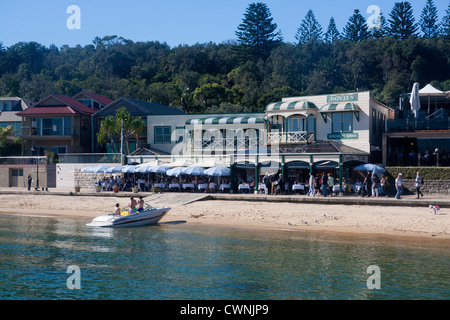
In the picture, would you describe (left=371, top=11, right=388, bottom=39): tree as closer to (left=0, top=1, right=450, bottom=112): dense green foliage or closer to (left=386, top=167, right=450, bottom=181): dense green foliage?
(left=0, top=1, right=450, bottom=112): dense green foliage

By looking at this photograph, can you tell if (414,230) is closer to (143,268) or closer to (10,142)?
(143,268)

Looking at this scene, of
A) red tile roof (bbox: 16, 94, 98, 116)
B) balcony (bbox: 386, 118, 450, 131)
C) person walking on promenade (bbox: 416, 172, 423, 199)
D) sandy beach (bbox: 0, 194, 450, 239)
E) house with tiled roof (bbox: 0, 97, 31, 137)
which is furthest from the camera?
house with tiled roof (bbox: 0, 97, 31, 137)

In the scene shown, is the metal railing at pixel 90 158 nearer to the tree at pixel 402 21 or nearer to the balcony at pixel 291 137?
the balcony at pixel 291 137

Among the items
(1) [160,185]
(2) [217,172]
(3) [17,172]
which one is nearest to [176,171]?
(1) [160,185]

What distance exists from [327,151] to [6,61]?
361 ft

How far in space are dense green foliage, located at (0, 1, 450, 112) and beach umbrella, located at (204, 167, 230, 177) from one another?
29.8 metres

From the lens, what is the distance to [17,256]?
21.6 m

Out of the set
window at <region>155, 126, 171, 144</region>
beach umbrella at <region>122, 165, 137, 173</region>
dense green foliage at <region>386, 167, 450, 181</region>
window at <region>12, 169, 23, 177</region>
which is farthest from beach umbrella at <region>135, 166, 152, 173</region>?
dense green foliage at <region>386, 167, 450, 181</region>

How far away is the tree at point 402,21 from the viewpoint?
95250 mm

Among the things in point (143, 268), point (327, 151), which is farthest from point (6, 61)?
point (143, 268)

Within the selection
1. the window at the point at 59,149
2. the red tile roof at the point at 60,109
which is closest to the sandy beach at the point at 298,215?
the window at the point at 59,149

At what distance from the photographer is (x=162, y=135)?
46.2 meters

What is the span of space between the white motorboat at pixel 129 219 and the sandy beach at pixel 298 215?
7.09ft

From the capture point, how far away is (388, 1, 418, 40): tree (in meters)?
95.2
